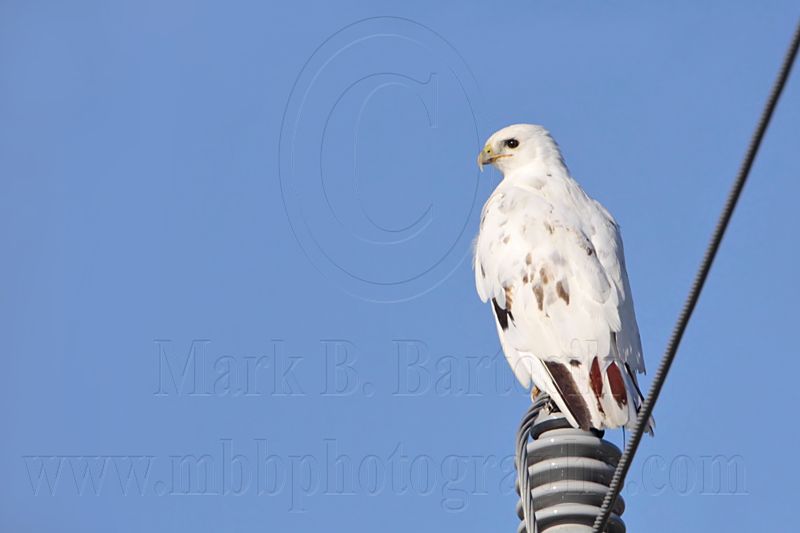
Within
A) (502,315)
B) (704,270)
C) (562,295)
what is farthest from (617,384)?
(704,270)

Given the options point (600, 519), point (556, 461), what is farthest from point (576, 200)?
point (600, 519)

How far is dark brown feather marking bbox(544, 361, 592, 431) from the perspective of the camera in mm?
7316

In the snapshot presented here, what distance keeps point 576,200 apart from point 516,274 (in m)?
1.16

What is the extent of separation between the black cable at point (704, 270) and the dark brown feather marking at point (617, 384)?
2.61 meters

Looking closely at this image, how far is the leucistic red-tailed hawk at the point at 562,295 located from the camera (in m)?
8.04

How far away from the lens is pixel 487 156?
11.9 metres

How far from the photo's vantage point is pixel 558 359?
856 centimetres

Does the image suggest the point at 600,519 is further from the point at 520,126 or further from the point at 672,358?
the point at 520,126

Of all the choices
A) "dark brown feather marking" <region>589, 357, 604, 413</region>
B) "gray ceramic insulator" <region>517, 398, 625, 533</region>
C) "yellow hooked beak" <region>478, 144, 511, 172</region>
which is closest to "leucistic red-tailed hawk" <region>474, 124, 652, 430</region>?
"dark brown feather marking" <region>589, 357, 604, 413</region>

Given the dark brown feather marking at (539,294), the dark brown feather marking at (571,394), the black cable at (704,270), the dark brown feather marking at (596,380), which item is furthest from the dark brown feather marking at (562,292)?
the black cable at (704,270)

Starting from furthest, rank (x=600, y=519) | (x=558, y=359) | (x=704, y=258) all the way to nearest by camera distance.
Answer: (x=558, y=359), (x=600, y=519), (x=704, y=258)

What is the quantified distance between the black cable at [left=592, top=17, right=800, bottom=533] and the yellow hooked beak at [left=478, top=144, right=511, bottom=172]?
681 cm

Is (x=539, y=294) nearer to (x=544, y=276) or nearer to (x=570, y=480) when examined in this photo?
(x=544, y=276)

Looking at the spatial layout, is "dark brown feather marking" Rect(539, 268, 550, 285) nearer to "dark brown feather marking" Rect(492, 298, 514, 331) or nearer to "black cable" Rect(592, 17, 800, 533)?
"dark brown feather marking" Rect(492, 298, 514, 331)
